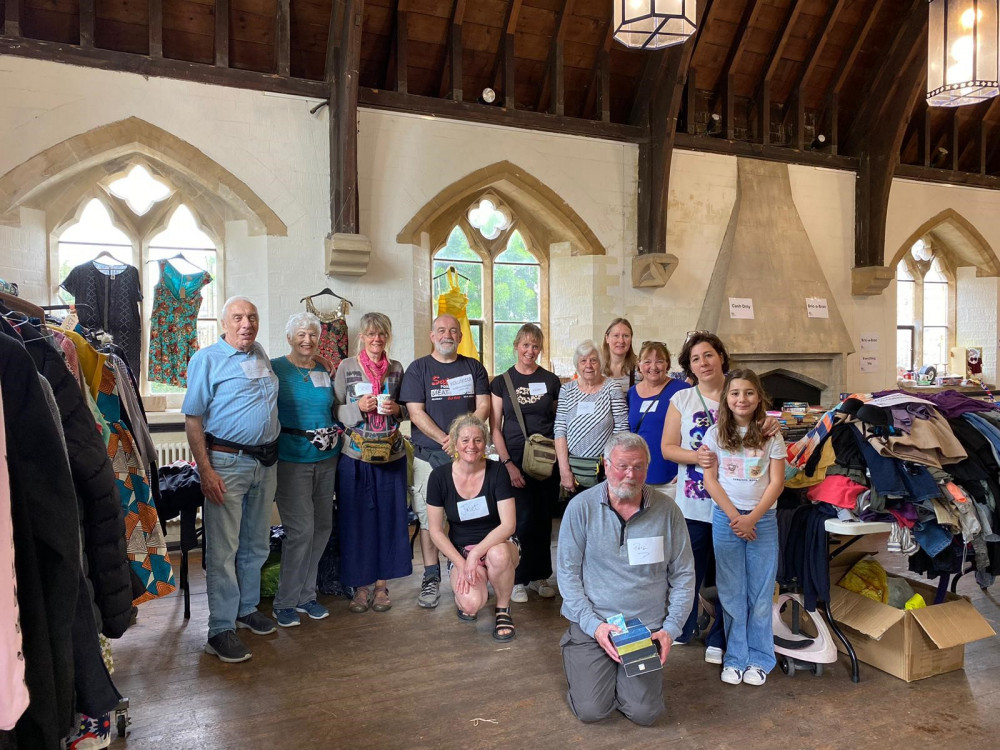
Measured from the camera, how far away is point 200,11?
195 inches

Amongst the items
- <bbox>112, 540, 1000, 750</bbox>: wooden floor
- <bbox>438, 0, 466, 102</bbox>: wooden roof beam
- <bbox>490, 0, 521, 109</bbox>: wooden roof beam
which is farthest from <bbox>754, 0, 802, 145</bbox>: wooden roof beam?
<bbox>112, 540, 1000, 750</bbox>: wooden floor

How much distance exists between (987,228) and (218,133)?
8118mm

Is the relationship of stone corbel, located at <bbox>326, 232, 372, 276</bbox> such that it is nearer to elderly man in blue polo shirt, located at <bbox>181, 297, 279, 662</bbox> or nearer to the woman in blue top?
elderly man in blue polo shirt, located at <bbox>181, 297, 279, 662</bbox>

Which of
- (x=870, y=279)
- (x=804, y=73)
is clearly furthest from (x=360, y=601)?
(x=804, y=73)

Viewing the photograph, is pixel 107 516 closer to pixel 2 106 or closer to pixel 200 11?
pixel 2 106

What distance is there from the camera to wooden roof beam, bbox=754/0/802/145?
6.17m

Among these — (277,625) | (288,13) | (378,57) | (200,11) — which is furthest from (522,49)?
(277,625)

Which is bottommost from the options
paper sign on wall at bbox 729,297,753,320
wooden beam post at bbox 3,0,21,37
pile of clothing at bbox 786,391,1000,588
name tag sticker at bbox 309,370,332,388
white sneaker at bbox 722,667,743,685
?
white sneaker at bbox 722,667,743,685

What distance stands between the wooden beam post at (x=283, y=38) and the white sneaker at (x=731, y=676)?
4.75 metres

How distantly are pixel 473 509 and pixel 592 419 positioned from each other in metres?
0.75

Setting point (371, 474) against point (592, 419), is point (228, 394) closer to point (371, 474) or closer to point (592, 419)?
point (371, 474)

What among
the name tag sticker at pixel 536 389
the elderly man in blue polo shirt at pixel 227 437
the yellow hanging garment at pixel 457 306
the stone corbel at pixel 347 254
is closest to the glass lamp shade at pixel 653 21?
the name tag sticker at pixel 536 389

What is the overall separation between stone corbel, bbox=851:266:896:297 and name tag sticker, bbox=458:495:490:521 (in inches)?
223

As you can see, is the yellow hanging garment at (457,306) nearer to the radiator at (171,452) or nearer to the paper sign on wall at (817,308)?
the radiator at (171,452)
